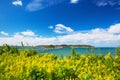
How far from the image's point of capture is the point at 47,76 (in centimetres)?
827

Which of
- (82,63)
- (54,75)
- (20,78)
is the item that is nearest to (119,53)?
(82,63)

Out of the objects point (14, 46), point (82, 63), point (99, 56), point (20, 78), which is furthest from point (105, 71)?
point (14, 46)

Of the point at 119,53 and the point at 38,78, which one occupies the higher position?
the point at 119,53

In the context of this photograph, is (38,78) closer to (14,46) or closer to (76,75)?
(76,75)

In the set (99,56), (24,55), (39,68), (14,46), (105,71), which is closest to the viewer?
(39,68)

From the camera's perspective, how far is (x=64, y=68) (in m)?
8.51

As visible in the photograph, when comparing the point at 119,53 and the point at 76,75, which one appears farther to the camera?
the point at 119,53

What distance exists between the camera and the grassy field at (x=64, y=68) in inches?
328

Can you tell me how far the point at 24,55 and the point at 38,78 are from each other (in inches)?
214

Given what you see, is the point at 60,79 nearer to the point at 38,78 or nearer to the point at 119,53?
the point at 38,78

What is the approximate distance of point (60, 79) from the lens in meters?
8.19

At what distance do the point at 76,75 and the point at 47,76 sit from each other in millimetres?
1055

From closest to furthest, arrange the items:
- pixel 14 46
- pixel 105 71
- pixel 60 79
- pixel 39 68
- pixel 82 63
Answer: pixel 60 79, pixel 39 68, pixel 105 71, pixel 82 63, pixel 14 46

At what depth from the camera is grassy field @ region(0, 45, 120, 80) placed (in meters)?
8.34
